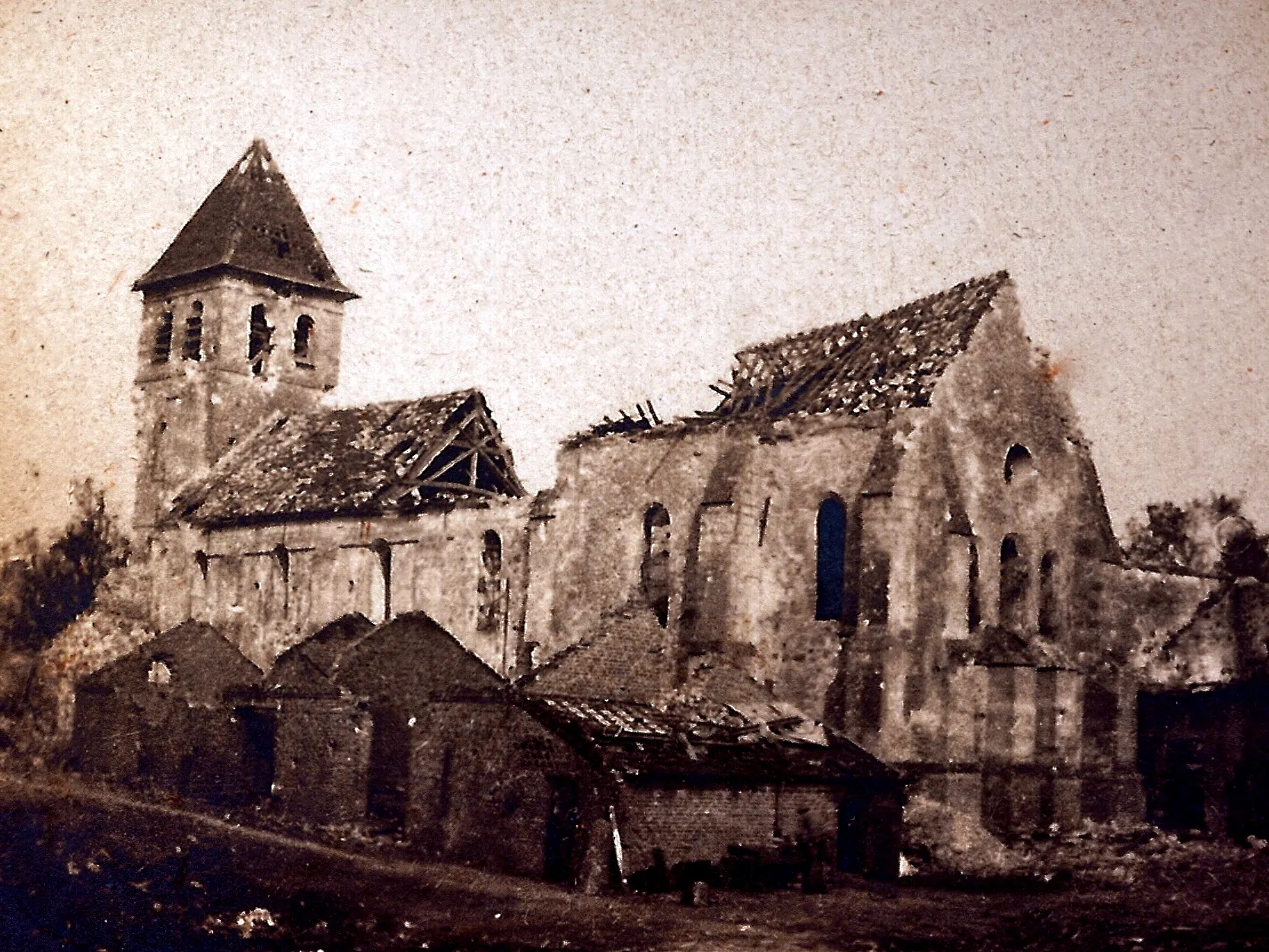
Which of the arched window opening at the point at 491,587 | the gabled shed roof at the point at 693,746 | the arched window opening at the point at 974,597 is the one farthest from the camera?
the arched window opening at the point at 491,587

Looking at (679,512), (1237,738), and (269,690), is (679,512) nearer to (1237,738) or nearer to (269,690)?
(269,690)

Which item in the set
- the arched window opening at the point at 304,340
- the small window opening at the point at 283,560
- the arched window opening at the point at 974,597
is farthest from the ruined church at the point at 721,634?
the arched window opening at the point at 304,340

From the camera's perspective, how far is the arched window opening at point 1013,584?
27.1m

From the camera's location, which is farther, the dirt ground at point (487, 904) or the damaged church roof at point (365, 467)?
the damaged church roof at point (365, 467)

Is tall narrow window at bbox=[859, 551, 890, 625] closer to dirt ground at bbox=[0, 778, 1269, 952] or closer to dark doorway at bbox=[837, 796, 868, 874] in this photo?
dark doorway at bbox=[837, 796, 868, 874]

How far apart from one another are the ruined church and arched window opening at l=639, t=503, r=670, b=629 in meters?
0.05

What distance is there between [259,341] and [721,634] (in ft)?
52.6

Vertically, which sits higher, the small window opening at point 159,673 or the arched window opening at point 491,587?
the arched window opening at point 491,587

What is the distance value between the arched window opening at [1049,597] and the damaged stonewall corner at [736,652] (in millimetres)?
35

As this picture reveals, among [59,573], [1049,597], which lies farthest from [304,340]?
[1049,597]

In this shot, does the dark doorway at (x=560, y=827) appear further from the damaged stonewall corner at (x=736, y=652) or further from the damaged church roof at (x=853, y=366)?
the damaged church roof at (x=853, y=366)

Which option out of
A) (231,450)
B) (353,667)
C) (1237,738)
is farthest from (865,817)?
(231,450)

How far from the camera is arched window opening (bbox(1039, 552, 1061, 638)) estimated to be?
27.6 m

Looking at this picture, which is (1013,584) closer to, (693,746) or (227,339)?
(693,746)
